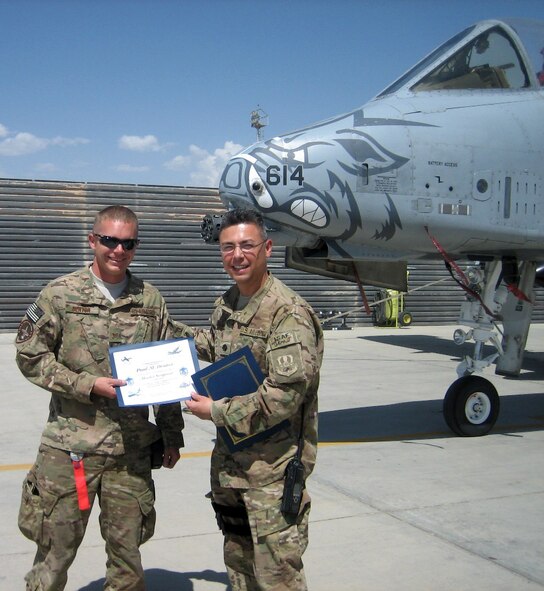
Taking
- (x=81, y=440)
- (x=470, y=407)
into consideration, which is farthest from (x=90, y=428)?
(x=470, y=407)

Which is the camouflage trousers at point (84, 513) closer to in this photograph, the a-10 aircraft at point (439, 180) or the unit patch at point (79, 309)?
the unit patch at point (79, 309)

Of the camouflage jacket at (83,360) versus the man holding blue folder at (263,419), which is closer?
the man holding blue folder at (263,419)

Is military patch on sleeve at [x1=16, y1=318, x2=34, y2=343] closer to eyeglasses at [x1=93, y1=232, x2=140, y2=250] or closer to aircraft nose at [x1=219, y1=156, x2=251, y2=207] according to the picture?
eyeglasses at [x1=93, y1=232, x2=140, y2=250]

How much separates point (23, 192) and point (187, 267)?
4.77 metres

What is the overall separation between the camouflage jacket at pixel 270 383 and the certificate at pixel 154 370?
16 cm

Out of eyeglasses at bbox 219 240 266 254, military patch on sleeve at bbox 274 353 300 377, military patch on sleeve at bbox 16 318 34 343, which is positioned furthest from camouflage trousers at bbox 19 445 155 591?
eyeglasses at bbox 219 240 266 254

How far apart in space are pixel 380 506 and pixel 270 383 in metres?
2.85

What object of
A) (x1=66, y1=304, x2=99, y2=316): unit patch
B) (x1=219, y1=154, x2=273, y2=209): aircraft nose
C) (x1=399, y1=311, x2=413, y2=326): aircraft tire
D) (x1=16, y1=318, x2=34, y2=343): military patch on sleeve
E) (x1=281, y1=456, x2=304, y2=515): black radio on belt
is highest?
(x1=219, y1=154, x2=273, y2=209): aircraft nose

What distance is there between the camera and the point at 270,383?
2.90m

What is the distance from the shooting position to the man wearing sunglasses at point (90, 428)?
10.6 ft

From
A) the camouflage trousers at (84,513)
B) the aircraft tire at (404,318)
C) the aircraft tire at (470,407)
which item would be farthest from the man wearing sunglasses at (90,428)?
the aircraft tire at (404,318)

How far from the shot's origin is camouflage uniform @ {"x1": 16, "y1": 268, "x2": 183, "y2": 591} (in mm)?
3236

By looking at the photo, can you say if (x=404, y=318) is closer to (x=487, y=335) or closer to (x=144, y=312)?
(x=487, y=335)

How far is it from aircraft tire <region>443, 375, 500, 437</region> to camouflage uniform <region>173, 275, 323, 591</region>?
183 inches
